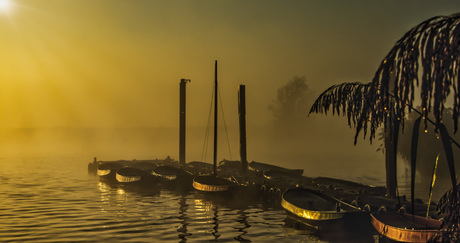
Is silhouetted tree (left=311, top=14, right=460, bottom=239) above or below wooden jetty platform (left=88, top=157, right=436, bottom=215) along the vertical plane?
above

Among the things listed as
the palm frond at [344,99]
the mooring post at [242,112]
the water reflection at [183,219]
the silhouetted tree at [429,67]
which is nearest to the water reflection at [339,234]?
the water reflection at [183,219]

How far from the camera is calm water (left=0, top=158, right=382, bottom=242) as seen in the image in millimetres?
25609

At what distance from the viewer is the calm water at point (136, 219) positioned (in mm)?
25609

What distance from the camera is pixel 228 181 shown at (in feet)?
133

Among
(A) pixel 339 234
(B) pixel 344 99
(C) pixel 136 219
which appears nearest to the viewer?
(B) pixel 344 99

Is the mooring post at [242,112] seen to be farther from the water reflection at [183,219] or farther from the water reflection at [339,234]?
the water reflection at [339,234]

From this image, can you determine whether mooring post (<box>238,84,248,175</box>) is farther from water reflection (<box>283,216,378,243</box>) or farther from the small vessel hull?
the small vessel hull

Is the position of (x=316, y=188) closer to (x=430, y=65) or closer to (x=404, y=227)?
(x=404, y=227)

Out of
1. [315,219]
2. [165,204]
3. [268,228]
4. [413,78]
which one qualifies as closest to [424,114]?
[413,78]

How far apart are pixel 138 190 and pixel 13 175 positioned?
99.2 ft

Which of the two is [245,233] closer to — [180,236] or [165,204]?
[180,236]

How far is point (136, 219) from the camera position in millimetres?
30719

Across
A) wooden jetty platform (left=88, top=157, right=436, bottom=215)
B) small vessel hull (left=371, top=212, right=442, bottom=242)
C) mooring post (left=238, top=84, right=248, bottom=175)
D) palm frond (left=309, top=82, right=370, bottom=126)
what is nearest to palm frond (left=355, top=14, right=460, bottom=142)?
palm frond (left=309, top=82, right=370, bottom=126)

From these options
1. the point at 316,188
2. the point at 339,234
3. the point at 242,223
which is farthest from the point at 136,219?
the point at 316,188
